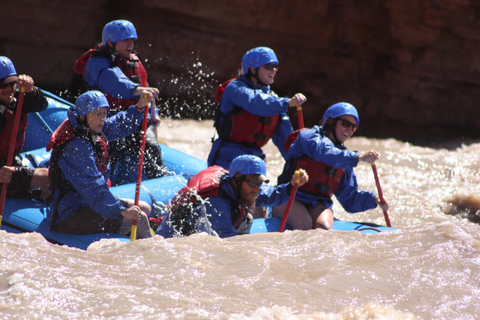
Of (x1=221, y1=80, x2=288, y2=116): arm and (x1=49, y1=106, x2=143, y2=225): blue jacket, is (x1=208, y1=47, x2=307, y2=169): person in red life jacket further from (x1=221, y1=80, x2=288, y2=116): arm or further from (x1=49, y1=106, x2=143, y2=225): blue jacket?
(x1=49, y1=106, x2=143, y2=225): blue jacket

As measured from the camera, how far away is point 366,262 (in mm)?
3609

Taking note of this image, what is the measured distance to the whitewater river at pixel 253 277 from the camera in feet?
9.15

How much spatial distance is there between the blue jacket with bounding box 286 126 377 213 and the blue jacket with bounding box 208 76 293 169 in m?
0.42

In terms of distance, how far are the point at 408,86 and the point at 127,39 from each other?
6.27m

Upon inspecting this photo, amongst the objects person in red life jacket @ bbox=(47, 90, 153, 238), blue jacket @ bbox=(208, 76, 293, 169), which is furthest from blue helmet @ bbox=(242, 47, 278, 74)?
person in red life jacket @ bbox=(47, 90, 153, 238)

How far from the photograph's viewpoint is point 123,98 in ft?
16.8

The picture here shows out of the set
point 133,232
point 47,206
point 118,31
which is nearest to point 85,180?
point 133,232

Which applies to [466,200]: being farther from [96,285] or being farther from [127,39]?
[96,285]

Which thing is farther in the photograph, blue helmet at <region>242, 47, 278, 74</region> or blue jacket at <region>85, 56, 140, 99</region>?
blue helmet at <region>242, 47, 278, 74</region>

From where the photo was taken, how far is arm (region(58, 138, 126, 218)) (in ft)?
13.3

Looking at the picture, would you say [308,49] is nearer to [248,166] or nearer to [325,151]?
[325,151]

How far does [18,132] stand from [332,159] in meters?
2.58

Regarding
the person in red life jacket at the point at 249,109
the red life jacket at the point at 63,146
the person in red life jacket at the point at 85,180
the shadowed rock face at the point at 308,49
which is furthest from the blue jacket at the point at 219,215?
the shadowed rock face at the point at 308,49

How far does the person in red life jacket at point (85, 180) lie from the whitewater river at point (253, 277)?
0.56 metres
